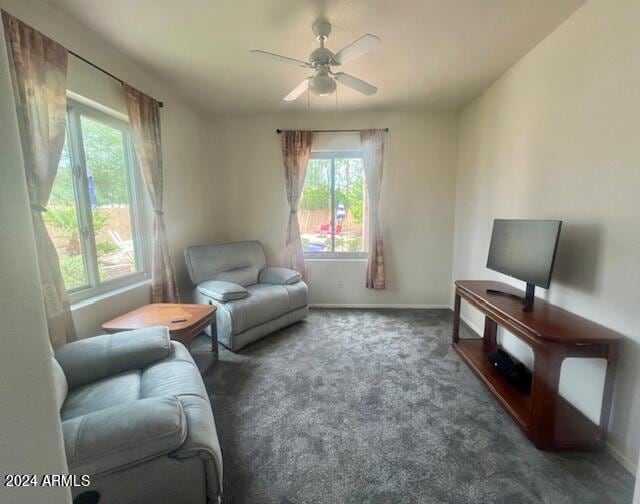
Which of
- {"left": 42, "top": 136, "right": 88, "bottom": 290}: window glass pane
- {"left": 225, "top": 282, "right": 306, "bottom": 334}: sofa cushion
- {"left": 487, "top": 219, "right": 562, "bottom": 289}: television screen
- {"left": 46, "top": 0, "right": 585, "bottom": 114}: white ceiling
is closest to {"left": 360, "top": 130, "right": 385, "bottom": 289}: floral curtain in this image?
{"left": 46, "top": 0, "right": 585, "bottom": 114}: white ceiling

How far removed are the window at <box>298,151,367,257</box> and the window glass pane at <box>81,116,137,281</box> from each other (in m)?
2.03

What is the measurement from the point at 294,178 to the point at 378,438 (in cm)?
303

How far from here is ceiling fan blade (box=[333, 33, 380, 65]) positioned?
1738mm

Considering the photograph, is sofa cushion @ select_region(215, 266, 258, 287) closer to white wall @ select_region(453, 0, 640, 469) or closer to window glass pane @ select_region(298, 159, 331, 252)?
window glass pane @ select_region(298, 159, 331, 252)

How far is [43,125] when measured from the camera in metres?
1.70

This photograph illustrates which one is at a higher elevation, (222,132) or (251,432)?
(222,132)

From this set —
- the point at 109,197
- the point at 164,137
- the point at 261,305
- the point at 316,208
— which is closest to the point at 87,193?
the point at 109,197

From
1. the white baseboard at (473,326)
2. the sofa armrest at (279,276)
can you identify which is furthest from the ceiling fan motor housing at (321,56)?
the white baseboard at (473,326)

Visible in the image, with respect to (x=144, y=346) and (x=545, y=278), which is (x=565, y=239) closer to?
(x=545, y=278)

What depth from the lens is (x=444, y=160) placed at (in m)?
3.71

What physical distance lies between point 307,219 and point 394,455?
294 centimetres

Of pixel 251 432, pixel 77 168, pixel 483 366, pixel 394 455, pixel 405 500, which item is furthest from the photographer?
pixel 483 366

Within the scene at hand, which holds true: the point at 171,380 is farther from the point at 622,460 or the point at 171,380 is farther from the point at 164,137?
the point at 164,137

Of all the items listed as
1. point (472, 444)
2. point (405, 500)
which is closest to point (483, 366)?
point (472, 444)
